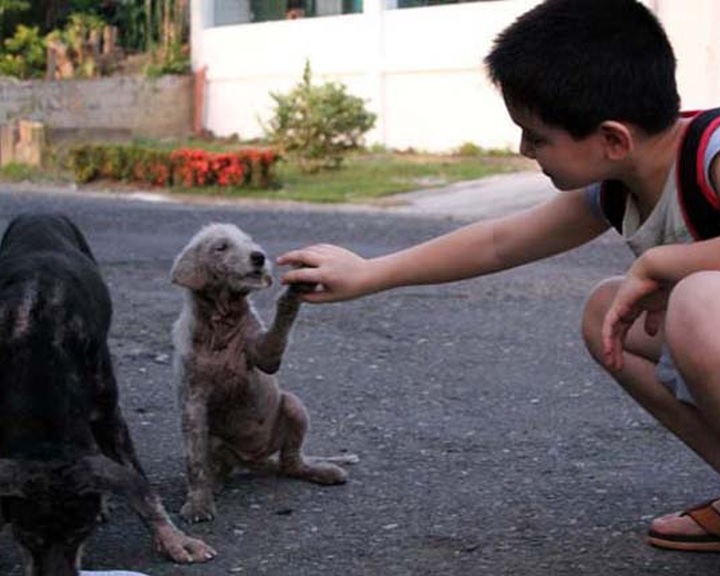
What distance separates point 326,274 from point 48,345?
80 cm

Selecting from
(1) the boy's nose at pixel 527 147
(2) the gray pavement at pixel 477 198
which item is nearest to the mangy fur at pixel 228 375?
(1) the boy's nose at pixel 527 147

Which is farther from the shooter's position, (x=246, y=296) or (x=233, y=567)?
(x=246, y=296)

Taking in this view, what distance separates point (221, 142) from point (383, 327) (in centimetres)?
1956

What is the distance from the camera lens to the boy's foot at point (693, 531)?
4.06m

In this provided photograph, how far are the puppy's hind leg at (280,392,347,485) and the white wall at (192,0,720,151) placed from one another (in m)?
15.6

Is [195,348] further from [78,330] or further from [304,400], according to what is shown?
[304,400]

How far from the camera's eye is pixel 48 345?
12.9 ft

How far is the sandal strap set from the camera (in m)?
4.07

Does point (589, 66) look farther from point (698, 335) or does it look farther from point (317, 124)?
point (317, 124)

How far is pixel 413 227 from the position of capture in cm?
1356

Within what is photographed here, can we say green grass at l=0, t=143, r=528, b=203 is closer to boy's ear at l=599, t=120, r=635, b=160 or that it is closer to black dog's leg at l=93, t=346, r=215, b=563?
black dog's leg at l=93, t=346, r=215, b=563

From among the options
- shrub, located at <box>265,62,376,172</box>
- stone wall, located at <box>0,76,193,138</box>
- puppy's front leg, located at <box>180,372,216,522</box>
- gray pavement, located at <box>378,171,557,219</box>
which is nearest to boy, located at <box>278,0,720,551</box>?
puppy's front leg, located at <box>180,372,216,522</box>

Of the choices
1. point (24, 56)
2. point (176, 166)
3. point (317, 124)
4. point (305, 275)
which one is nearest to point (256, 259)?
point (305, 275)

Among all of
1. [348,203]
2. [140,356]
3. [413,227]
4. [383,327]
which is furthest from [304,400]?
[348,203]
